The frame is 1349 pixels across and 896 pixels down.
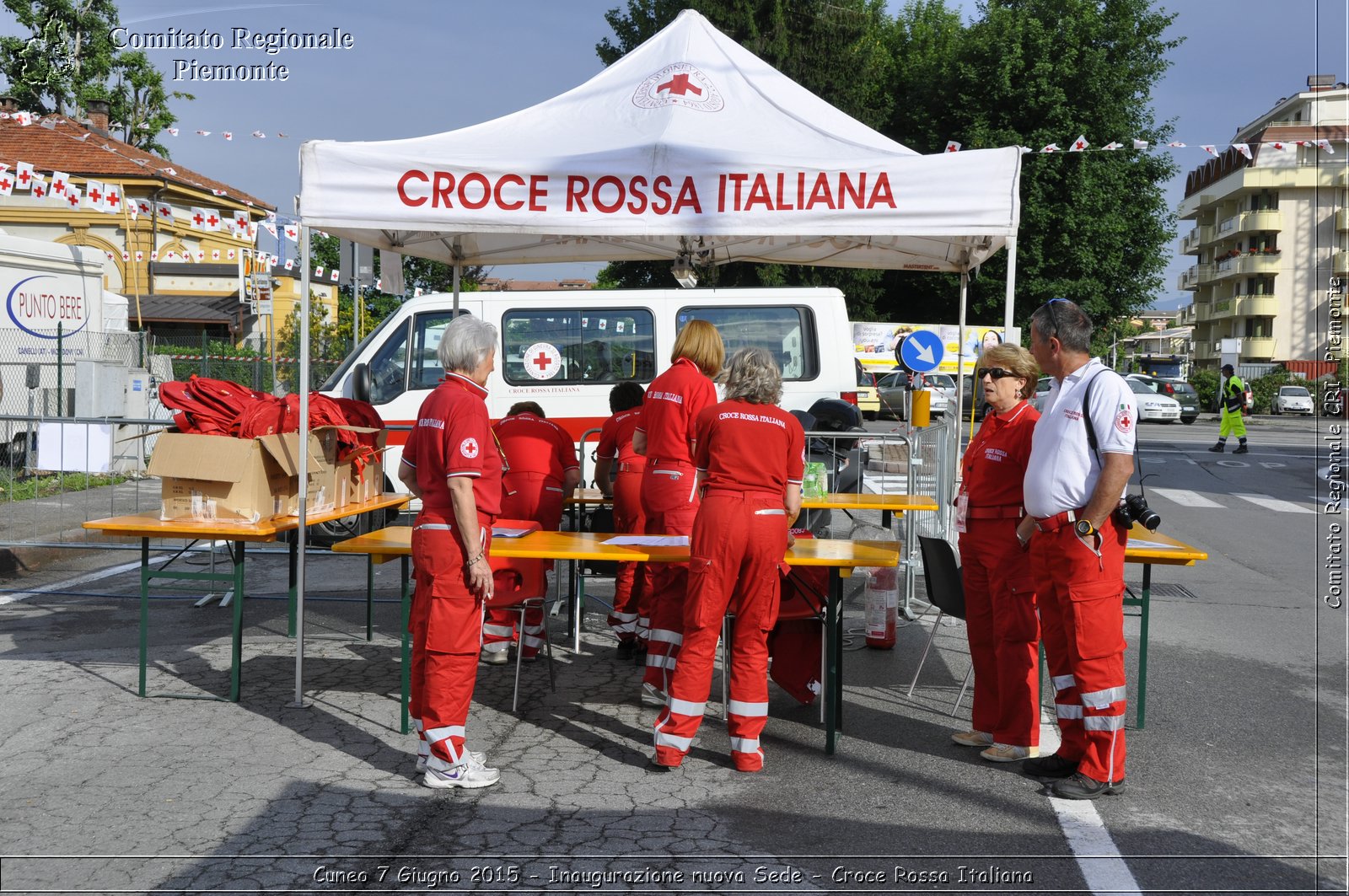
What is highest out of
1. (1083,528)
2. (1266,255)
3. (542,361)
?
(1266,255)

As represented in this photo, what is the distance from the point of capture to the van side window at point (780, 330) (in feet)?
39.2

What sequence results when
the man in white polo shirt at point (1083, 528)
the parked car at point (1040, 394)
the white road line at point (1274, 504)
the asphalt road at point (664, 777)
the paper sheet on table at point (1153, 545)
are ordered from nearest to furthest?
1. the asphalt road at point (664, 777)
2. the man in white polo shirt at point (1083, 528)
3. the parked car at point (1040, 394)
4. the paper sheet on table at point (1153, 545)
5. the white road line at point (1274, 504)

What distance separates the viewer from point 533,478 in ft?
21.3

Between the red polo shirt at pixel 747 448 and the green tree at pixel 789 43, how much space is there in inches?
892

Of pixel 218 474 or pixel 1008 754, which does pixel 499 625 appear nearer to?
pixel 218 474

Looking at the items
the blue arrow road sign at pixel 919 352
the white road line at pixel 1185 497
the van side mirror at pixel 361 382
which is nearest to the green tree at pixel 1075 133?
the white road line at pixel 1185 497

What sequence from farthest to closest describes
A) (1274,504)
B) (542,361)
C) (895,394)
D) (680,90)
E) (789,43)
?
(895,394)
(789,43)
(1274,504)
(542,361)
(680,90)

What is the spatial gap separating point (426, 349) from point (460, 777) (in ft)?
24.9

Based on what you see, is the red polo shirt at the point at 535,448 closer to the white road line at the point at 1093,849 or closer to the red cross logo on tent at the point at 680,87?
the red cross logo on tent at the point at 680,87

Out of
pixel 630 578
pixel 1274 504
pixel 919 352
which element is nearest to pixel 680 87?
pixel 630 578

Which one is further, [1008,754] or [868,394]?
[868,394]

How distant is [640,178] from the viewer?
5.64m

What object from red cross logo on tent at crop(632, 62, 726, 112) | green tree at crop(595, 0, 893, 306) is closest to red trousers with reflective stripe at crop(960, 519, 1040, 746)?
red cross logo on tent at crop(632, 62, 726, 112)

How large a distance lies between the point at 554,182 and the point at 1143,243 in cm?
→ 3195
